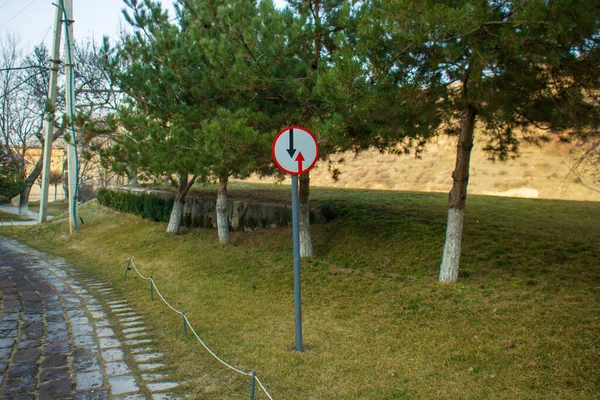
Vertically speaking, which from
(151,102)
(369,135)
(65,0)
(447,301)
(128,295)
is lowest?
(128,295)

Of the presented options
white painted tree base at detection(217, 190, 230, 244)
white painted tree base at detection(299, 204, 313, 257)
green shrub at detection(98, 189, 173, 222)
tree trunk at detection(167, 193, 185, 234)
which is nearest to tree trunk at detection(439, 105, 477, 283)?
white painted tree base at detection(299, 204, 313, 257)

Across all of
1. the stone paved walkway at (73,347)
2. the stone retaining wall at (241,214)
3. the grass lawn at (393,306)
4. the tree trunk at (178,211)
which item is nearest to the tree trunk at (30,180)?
the stone retaining wall at (241,214)

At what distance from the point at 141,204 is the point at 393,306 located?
12962 millimetres

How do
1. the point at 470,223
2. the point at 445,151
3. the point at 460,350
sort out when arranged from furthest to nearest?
the point at 445,151 < the point at 470,223 < the point at 460,350

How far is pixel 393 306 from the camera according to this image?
6.45 m

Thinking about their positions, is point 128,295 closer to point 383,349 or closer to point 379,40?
point 383,349

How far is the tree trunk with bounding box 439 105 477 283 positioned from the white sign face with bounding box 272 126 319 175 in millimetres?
2663

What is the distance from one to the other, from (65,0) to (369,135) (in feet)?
45.8

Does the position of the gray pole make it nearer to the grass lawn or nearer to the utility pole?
the grass lawn

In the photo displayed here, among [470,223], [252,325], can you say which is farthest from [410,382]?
[470,223]

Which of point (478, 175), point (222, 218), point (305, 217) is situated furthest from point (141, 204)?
point (478, 175)

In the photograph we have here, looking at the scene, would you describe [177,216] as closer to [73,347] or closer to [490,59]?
[73,347]

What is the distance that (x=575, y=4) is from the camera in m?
4.48

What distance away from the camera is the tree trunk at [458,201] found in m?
6.90
